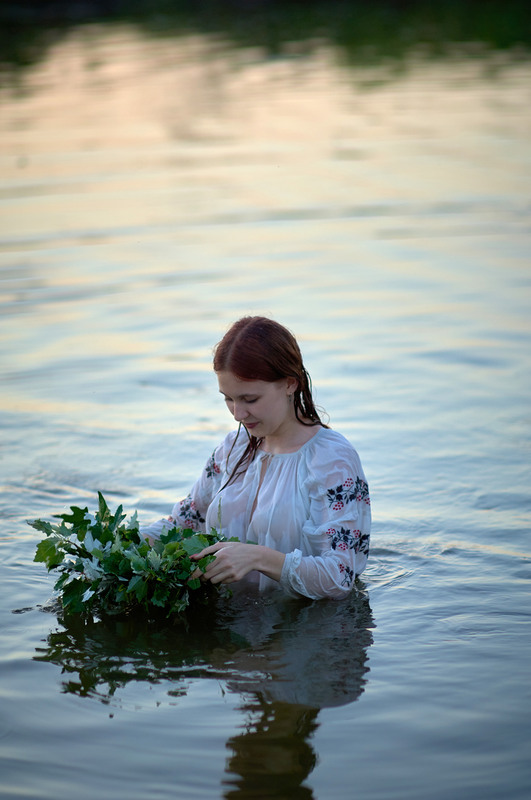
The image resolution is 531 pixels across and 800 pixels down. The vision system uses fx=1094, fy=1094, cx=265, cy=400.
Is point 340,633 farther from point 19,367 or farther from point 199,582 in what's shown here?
point 19,367

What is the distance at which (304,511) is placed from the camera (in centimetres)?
518

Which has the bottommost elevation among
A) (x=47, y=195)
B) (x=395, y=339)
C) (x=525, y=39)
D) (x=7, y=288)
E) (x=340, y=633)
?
(x=340, y=633)

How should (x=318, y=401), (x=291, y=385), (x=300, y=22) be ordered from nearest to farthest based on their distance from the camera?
(x=291, y=385) → (x=318, y=401) → (x=300, y=22)

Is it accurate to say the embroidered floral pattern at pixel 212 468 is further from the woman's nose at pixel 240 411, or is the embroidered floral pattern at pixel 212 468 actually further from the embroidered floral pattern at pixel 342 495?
the embroidered floral pattern at pixel 342 495

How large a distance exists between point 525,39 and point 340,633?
78.6 ft

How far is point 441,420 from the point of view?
8070mm

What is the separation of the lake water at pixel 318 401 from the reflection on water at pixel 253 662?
0.05 feet

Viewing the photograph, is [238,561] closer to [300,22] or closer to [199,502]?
[199,502]

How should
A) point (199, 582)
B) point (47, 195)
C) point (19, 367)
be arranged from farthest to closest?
point (47, 195), point (19, 367), point (199, 582)

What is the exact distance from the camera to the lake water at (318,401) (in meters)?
4.38

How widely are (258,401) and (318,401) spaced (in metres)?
3.57

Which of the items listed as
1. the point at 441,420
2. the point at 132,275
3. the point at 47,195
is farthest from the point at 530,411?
the point at 47,195

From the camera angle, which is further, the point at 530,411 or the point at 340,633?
the point at 530,411

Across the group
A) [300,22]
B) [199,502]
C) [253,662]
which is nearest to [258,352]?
[199,502]
